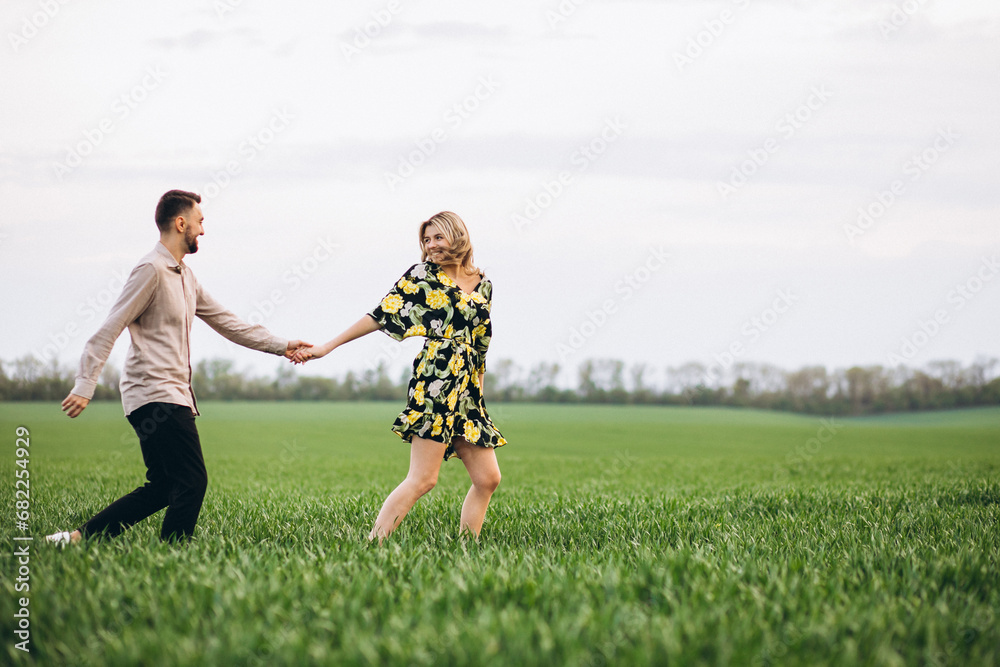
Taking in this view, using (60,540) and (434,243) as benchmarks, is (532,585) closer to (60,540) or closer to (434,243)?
(434,243)

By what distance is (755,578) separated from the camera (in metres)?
4.11

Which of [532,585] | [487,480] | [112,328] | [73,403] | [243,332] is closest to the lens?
[532,585]

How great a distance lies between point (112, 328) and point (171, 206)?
3.14 feet

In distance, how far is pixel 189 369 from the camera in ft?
17.3

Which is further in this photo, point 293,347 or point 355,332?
point 293,347

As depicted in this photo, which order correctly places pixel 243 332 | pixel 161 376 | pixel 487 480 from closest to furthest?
pixel 161 376, pixel 487 480, pixel 243 332

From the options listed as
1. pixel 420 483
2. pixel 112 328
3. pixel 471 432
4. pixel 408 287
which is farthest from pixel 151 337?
pixel 471 432

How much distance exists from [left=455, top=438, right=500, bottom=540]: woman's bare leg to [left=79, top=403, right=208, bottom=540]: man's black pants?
5.79 feet

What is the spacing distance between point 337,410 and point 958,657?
4937 cm

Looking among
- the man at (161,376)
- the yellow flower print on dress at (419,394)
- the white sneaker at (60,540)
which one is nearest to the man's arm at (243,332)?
the man at (161,376)

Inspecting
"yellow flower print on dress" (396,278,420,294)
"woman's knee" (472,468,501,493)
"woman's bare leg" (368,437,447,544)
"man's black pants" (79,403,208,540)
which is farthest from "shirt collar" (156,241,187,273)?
"woman's knee" (472,468,501,493)

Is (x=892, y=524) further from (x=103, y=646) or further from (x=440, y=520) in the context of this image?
(x=103, y=646)

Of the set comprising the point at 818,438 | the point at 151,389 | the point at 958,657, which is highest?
the point at 151,389

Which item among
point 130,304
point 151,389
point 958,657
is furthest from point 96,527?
point 958,657
